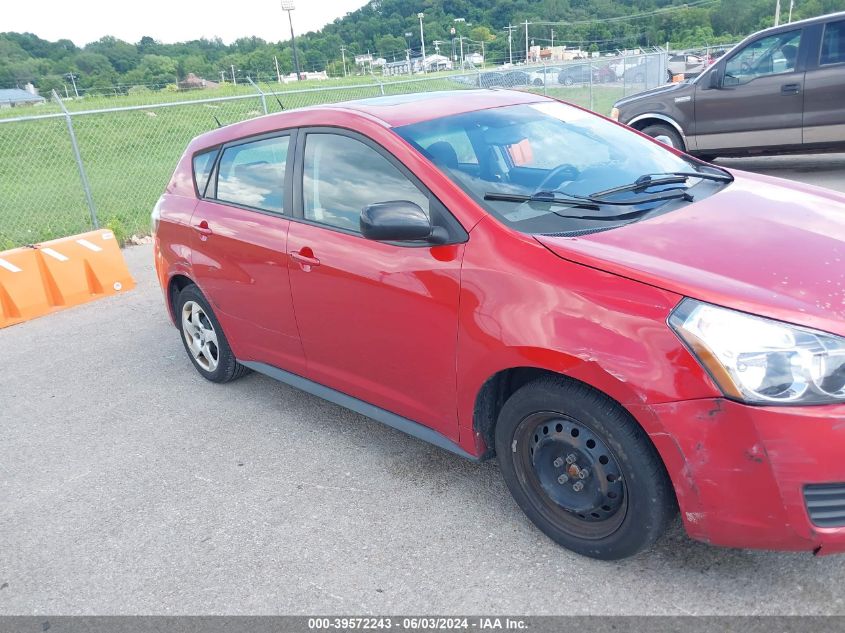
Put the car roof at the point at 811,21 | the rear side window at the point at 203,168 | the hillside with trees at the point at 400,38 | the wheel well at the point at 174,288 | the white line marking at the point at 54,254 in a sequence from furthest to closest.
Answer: the hillside with trees at the point at 400,38 → the car roof at the point at 811,21 → the white line marking at the point at 54,254 → the wheel well at the point at 174,288 → the rear side window at the point at 203,168

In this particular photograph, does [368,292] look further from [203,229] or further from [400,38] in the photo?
[400,38]

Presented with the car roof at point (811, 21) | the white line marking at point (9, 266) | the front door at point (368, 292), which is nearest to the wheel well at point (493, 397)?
the front door at point (368, 292)

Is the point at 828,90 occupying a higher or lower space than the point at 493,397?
higher

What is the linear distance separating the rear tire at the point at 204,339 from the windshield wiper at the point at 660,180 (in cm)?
256

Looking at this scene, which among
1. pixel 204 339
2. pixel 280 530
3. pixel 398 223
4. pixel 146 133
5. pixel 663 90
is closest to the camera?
pixel 398 223

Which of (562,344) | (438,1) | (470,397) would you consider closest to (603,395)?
(562,344)

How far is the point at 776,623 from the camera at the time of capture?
2.33 m

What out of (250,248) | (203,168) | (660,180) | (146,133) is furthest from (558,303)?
(146,133)

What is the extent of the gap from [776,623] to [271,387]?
10.6 feet

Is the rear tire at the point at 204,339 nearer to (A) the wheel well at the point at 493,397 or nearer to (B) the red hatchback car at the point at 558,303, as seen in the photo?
(B) the red hatchback car at the point at 558,303

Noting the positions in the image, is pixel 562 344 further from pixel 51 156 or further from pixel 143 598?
pixel 51 156

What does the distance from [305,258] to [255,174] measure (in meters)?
0.84

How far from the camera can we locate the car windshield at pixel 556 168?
9.52ft

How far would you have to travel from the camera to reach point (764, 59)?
9086 millimetres
